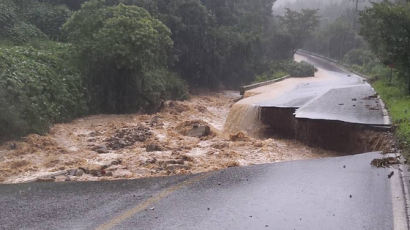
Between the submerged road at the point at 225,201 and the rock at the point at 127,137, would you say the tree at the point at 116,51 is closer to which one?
the rock at the point at 127,137

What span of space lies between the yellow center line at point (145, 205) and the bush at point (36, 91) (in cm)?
806

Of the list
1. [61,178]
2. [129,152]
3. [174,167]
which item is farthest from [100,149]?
[174,167]

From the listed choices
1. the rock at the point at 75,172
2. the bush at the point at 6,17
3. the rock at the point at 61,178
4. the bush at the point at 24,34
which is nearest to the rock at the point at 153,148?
the rock at the point at 75,172

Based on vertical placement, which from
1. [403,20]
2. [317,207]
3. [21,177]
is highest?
[403,20]

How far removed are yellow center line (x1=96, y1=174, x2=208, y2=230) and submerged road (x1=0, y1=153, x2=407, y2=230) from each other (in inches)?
0.5

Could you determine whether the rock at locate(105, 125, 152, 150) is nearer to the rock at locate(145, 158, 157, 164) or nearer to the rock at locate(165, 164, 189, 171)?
the rock at locate(145, 158, 157, 164)

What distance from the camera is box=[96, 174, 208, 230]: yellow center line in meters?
6.39

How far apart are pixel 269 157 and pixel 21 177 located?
5.97m

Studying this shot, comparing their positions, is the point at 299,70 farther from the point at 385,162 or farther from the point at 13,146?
the point at 385,162

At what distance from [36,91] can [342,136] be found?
11.1 m

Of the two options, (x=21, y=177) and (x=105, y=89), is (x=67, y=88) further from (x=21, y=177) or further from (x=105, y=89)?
(x=21, y=177)

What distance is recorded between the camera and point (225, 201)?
753 cm

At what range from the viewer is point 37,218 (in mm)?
6848

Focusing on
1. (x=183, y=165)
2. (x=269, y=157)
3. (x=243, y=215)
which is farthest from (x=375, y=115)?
(x=243, y=215)
